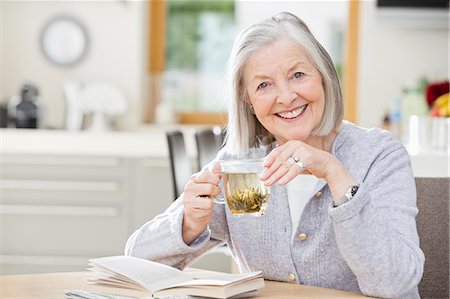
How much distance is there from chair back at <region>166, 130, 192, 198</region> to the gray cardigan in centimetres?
119

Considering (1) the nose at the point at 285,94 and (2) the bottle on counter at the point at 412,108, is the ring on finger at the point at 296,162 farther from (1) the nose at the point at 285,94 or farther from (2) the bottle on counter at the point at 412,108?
(2) the bottle on counter at the point at 412,108

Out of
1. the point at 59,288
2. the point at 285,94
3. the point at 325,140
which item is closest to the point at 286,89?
the point at 285,94

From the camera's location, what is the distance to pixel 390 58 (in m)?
5.57

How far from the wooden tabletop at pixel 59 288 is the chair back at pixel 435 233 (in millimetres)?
502

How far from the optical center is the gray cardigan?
1.71 m

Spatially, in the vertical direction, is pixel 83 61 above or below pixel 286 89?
above

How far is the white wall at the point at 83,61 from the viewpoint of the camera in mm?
5586

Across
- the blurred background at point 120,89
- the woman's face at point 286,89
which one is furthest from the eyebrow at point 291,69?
the blurred background at point 120,89

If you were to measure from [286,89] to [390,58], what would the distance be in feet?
12.4

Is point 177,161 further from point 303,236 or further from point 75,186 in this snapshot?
point 75,186

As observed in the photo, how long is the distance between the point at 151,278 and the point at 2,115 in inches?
156

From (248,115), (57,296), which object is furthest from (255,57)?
(57,296)

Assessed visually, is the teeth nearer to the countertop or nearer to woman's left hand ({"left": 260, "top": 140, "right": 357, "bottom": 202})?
woman's left hand ({"left": 260, "top": 140, "right": 357, "bottom": 202})

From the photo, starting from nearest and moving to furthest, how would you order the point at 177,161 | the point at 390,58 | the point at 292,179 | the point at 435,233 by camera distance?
the point at 292,179 < the point at 435,233 < the point at 177,161 < the point at 390,58
